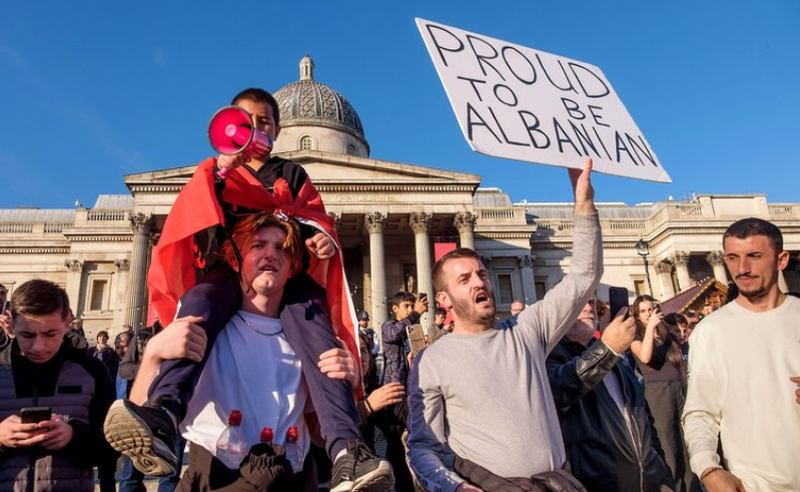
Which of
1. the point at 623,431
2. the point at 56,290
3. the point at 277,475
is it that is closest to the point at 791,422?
the point at 623,431

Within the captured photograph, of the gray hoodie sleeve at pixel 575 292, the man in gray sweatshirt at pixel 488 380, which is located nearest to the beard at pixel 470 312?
the man in gray sweatshirt at pixel 488 380

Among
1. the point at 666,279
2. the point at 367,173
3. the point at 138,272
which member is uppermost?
the point at 367,173

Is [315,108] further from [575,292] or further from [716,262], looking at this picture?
[575,292]

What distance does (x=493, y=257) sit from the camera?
3247 centimetres

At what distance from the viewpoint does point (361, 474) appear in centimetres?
197

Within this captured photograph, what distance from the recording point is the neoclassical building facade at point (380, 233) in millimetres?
26414

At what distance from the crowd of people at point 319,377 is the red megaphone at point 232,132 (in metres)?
0.05

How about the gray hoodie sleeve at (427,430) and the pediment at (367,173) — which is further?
the pediment at (367,173)

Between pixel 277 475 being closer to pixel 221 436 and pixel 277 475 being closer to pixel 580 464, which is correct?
pixel 221 436

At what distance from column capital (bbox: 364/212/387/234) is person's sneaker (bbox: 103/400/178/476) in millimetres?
24499

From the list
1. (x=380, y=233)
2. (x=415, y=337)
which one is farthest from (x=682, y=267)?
(x=415, y=337)

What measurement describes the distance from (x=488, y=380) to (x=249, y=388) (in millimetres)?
1032

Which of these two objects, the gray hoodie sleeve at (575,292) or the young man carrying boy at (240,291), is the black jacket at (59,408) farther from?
the gray hoodie sleeve at (575,292)

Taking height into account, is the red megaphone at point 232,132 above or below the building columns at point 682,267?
below
